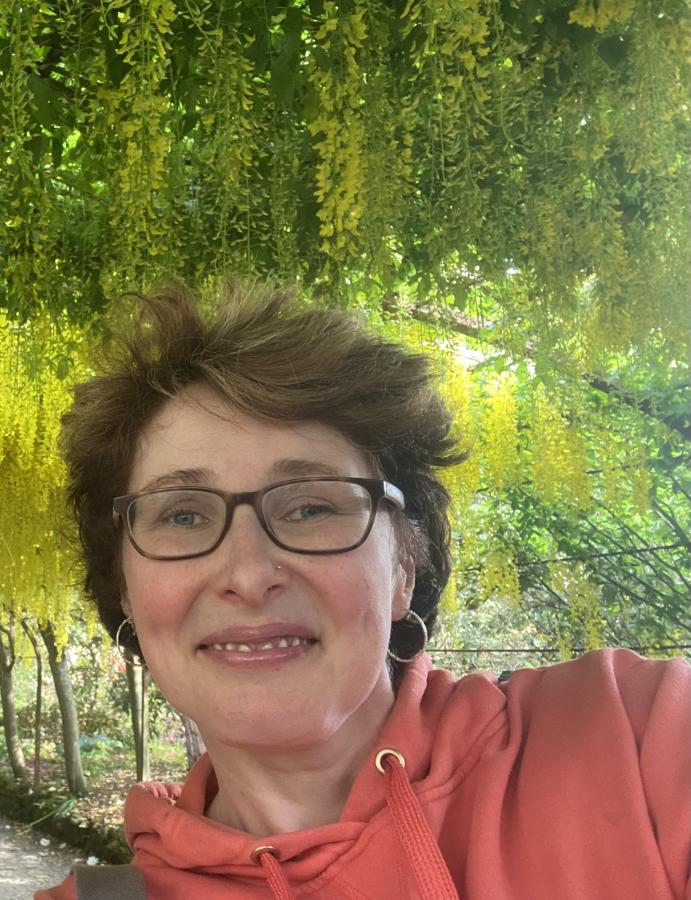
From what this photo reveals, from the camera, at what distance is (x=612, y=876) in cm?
91

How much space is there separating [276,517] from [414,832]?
36 cm

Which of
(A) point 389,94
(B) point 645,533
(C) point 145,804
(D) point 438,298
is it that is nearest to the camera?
(C) point 145,804

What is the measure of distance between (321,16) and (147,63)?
0.77 feet

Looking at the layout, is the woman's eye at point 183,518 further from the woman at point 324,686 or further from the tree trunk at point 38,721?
the tree trunk at point 38,721

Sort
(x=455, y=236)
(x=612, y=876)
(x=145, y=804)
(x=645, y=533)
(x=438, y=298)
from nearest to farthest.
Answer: (x=612, y=876), (x=145, y=804), (x=455, y=236), (x=438, y=298), (x=645, y=533)

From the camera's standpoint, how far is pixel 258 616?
1.01 meters

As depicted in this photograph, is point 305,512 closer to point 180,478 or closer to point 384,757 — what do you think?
point 180,478

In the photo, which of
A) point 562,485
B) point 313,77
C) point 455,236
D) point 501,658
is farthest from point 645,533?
point 313,77

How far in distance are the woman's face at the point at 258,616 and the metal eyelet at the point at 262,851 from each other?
0.10 m

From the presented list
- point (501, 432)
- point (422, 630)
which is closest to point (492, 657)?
point (501, 432)

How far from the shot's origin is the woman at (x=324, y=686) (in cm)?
95

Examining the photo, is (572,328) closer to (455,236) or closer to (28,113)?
(455,236)

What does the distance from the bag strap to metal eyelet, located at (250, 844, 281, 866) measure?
0.13m

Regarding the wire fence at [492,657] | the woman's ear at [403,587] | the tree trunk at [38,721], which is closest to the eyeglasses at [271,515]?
the woman's ear at [403,587]
